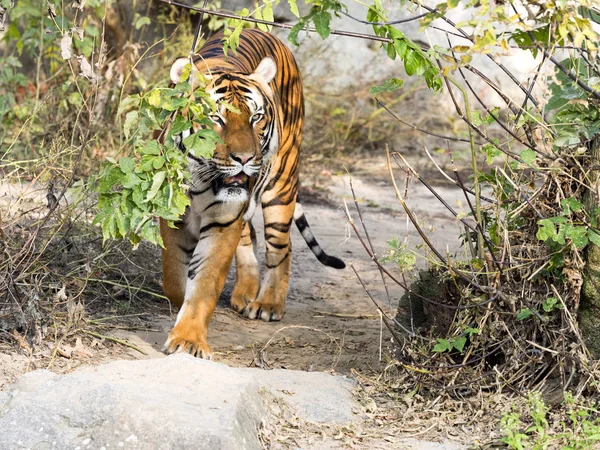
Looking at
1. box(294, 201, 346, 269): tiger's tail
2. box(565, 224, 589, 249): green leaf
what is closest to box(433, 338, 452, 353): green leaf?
box(565, 224, 589, 249): green leaf

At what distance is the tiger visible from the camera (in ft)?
14.1

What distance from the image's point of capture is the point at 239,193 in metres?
4.39

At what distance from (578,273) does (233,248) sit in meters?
1.72

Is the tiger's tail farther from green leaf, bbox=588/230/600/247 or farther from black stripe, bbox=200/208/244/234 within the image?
green leaf, bbox=588/230/600/247

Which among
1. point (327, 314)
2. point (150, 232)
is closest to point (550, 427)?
point (150, 232)

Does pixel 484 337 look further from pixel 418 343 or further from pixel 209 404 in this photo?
pixel 209 404

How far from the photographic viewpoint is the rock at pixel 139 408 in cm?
289

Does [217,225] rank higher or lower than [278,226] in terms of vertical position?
higher

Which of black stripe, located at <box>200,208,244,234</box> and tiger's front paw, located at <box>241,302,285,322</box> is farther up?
black stripe, located at <box>200,208,244,234</box>

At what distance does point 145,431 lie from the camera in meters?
2.89

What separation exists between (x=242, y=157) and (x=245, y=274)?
130cm

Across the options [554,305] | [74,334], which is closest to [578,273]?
[554,305]

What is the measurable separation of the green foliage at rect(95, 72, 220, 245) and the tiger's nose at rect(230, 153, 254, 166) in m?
0.77

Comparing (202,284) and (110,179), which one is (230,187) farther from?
(110,179)
